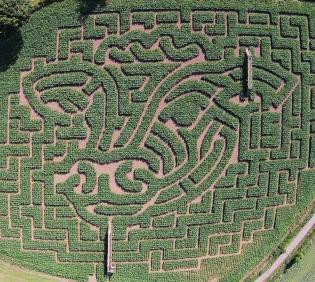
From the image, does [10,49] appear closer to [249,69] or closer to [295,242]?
[249,69]

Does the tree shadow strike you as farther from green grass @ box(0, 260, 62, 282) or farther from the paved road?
the paved road

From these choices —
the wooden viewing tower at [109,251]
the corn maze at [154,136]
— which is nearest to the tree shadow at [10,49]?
the corn maze at [154,136]

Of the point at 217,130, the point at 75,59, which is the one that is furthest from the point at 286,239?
the point at 75,59

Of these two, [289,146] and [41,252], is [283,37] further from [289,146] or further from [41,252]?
[41,252]

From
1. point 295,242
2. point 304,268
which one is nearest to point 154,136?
point 295,242

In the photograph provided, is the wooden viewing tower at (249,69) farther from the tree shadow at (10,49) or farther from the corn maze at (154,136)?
the tree shadow at (10,49)
